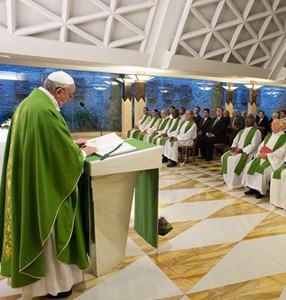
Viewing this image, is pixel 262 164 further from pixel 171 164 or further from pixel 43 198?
pixel 43 198

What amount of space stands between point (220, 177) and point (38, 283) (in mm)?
4503

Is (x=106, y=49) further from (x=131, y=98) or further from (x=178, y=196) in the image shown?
(x=178, y=196)

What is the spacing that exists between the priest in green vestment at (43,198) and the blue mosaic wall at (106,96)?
254 inches

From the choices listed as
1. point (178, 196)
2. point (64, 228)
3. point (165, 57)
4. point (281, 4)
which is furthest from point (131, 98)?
point (64, 228)

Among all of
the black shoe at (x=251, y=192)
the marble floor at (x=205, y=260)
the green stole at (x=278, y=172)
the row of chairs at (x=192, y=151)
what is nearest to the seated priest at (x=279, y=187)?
the green stole at (x=278, y=172)

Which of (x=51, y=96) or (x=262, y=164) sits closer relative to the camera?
(x=51, y=96)

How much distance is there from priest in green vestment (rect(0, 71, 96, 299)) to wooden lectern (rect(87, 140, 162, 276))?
193 mm

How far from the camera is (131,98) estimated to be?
10680 mm

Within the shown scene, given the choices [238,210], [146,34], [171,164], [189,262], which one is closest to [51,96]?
[189,262]

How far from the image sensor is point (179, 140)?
7.24m

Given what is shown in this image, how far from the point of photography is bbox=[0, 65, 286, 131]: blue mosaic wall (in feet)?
34.0

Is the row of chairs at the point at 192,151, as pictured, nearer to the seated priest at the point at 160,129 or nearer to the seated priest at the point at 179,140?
the seated priest at the point at 179,140

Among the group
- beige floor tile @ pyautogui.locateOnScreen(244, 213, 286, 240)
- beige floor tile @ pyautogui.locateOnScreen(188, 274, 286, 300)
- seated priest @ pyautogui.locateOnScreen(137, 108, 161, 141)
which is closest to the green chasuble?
beige floor tile @ pyautogui.locateOnScreen(188, 274, 286, 300)

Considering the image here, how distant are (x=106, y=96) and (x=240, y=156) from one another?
7.55 meters
